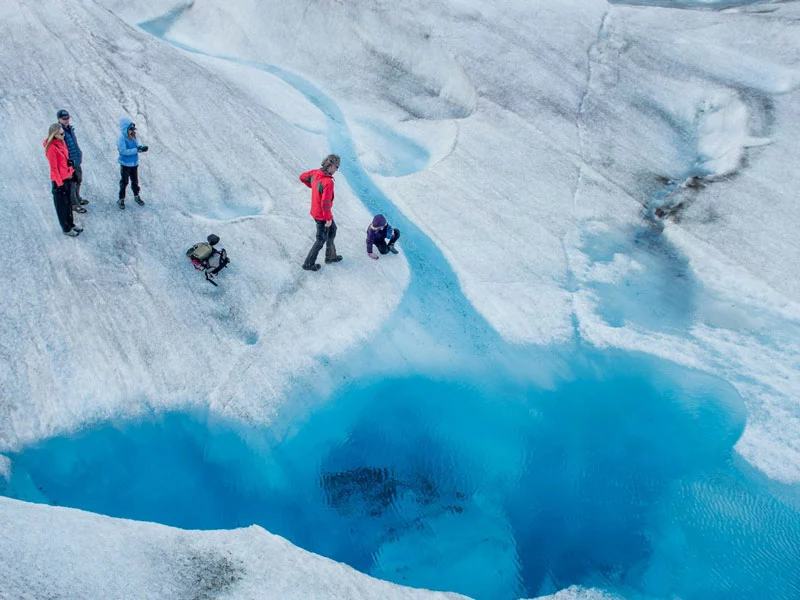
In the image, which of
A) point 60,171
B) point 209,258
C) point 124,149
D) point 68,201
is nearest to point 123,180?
point 124,149

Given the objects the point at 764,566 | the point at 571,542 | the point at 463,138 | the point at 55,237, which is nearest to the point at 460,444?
the point at 571,542

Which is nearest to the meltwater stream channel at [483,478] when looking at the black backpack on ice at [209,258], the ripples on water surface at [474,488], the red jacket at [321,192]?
the ripples on water surface at [474,488]

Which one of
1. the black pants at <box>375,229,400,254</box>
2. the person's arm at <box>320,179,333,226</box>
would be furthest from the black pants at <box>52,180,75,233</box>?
the black pants at <box>375,229,400,254</box>

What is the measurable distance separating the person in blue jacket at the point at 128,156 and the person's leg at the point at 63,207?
121cm

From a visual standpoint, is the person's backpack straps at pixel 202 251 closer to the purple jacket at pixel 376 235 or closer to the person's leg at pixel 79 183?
the person's leg at pixel 79 183

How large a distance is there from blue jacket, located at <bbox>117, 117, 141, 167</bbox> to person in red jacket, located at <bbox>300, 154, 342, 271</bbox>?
119 inches

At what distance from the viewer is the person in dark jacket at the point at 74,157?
34.7 ft

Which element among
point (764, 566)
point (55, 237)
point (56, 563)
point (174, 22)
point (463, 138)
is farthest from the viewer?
point (174, 22)

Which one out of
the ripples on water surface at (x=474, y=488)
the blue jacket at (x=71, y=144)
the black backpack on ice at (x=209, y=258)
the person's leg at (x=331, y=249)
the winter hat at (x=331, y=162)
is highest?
the winter hat at (x=331, y=162)

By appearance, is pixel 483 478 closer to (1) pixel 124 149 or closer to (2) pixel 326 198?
(2) pixel 326 198

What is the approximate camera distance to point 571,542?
8922 millimetres

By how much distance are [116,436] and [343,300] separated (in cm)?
430

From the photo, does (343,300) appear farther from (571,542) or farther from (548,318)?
(571,542)

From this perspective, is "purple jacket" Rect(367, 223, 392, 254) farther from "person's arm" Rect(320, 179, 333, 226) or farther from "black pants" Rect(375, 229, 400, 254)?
"person's arm" Rect(320, 179, 333, 226)
